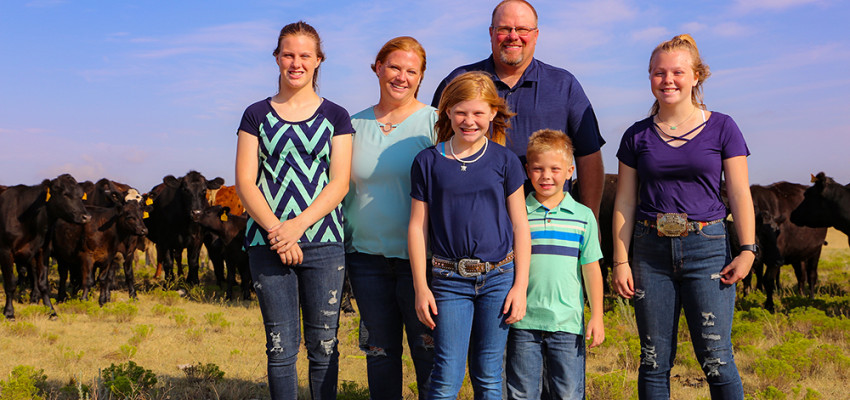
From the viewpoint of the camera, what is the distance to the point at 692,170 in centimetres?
330

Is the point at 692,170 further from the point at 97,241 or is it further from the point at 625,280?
the point at 97,241

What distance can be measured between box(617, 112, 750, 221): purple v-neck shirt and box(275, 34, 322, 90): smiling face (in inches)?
70.1

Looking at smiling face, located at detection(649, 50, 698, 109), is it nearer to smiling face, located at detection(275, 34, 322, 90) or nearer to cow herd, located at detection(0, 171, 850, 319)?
smiling face, located at detection(275, 34, 322, 90)

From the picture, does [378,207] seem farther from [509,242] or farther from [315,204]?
[509,242]

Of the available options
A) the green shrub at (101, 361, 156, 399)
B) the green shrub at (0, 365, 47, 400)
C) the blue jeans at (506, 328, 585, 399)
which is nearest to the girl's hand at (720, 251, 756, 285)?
the blue jeans at (506, 328, 585, 399)

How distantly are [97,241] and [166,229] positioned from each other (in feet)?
6.85

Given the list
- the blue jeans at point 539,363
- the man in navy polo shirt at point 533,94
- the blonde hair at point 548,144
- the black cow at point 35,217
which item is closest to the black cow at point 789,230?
the man in navy polo shirt at point 533,94

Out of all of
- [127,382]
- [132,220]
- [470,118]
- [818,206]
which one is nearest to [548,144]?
[470,118]

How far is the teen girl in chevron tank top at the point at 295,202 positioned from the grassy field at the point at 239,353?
1879mm

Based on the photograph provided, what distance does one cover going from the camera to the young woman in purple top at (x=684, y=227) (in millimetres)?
3289

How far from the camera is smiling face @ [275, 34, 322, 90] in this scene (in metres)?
3.43

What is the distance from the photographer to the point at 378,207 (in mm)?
3381

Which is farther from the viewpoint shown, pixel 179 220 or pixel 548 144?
pixel 179 220

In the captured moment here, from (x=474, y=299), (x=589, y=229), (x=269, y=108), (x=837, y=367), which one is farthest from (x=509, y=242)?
(x=837, y=367)
